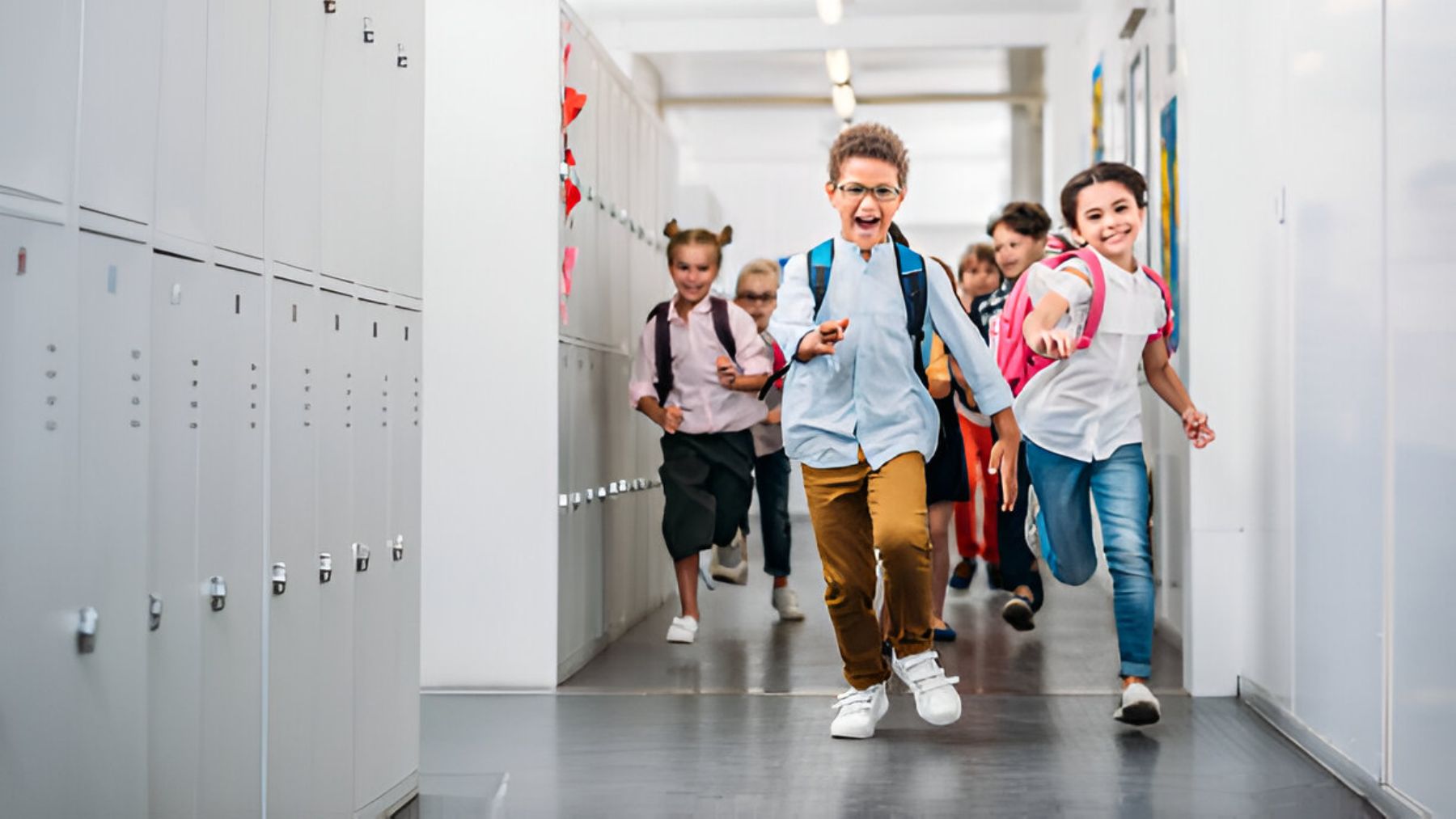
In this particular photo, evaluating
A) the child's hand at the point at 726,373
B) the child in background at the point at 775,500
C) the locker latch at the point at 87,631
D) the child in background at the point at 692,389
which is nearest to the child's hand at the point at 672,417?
the child in background at the point at 692,389

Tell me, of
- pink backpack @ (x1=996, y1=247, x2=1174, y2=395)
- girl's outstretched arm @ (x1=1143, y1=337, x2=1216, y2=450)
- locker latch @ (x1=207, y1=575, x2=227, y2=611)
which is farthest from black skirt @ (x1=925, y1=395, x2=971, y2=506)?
locker latch @ (x1=207, y1=575, x2=227, y2=611)

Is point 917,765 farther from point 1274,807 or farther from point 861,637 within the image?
point 1274,807

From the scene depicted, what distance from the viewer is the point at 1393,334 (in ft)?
10.5

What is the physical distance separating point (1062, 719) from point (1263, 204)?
1.53 m

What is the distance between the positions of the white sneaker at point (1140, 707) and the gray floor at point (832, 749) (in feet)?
0.15

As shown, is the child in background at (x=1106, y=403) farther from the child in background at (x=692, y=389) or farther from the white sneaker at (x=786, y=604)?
the white sneaker at (x=786, y=604)

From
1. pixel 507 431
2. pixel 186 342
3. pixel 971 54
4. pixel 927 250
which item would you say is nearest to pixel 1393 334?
pixel 186 342

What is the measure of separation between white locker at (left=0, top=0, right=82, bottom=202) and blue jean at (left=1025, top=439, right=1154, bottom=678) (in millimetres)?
3029

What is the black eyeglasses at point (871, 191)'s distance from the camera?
4215mm

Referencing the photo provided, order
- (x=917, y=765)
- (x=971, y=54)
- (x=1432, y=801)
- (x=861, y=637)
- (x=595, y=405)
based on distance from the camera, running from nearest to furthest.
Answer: (x=1432, y=801)
(x=917, y=765)
(x=861, y=637)
(x=595, y=405)
(x=971, y=54)

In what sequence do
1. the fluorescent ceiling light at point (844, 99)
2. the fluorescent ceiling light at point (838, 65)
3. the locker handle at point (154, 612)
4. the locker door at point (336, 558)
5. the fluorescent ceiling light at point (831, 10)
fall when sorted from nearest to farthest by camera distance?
1. the locker handle at point (154, 612)
2. the locker door at point (336, 558)
3. the fluorescent ceiling light at point (831, 10)
4. the fluorescent ceiling light at point (838, 65)
5. the fluorescent ceiling light at point (844, 99)

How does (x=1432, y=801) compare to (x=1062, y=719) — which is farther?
(x=1062, y=719)

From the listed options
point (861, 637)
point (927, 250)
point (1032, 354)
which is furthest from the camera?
point (927, 250)

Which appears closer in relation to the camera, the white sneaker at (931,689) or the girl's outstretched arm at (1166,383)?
the white sneaker at (931,689)
